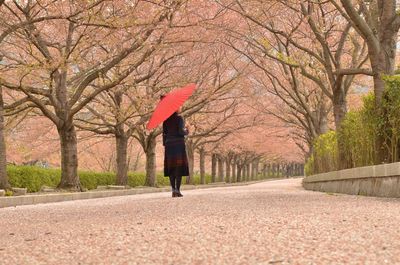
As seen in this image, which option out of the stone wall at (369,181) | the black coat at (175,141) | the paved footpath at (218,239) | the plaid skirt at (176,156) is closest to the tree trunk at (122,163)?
the stone wall at (369,181)

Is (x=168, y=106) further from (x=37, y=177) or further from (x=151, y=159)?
(x=151, y=159)

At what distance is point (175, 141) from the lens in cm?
1029

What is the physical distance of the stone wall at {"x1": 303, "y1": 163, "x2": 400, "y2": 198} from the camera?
7.99 metres

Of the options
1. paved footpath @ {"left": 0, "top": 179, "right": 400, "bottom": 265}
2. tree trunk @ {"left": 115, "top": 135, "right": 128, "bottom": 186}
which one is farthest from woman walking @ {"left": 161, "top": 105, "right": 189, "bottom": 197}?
tree trunk @ {"left": 115, "top": 135, "right": 128, "bottom": 186}

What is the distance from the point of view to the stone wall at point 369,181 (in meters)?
7.99

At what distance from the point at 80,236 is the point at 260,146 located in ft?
148

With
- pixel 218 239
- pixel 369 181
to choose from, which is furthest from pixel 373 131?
pixel 218 239

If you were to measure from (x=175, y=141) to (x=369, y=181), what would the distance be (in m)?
3.61

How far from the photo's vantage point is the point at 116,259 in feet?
11.1

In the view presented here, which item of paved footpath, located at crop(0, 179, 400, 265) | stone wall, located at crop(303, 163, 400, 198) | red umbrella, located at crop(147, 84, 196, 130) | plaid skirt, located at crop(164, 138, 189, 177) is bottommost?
paved footpath, located at crop(0, 179, 400, 265)

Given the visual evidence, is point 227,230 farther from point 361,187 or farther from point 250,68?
point 250,68

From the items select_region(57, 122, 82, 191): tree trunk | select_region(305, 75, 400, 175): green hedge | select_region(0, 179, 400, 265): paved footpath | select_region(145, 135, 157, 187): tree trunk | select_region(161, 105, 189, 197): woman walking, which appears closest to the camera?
select_region(0, 179, 400, 265): paved footpath

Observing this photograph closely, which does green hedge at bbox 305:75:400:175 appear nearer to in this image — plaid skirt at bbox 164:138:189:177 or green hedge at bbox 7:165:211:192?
plaid skirt at bbox 164:138:189:177

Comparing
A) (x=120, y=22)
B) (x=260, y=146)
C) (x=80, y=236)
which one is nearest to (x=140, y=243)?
(x=80, y=236)
